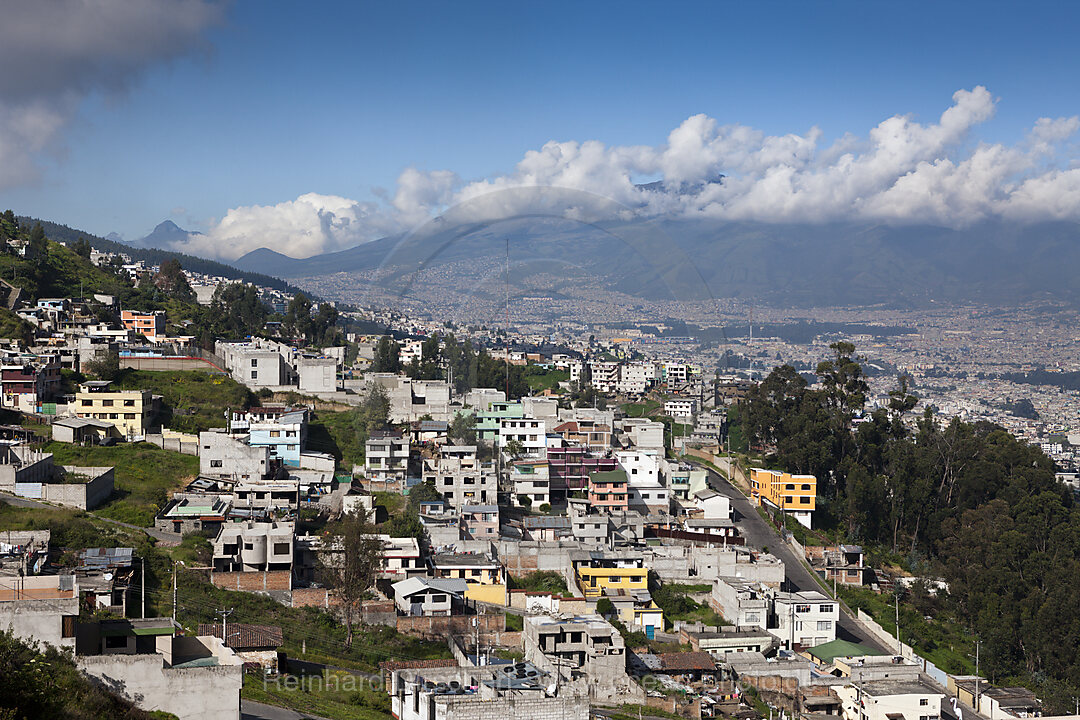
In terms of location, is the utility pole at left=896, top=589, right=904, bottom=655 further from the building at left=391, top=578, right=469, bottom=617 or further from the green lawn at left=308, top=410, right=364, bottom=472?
the green lawn at left=308, top=410, right=364, bottom=472

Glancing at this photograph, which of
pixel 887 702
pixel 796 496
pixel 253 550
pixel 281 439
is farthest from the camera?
pixel 796 496

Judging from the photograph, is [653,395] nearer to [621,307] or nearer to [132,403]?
[621,307]

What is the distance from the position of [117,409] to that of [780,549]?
9.98m

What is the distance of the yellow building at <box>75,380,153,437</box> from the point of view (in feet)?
52.2

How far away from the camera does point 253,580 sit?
1141 cm

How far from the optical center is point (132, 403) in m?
16.0

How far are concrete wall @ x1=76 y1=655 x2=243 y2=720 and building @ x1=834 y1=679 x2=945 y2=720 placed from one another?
6616 millimetres

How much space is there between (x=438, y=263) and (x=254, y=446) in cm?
698

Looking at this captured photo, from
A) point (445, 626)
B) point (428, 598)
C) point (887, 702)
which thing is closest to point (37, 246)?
point (428, 598)

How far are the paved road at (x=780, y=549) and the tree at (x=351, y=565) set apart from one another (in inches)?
228

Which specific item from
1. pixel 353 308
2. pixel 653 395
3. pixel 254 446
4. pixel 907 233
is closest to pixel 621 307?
pixel 653 395

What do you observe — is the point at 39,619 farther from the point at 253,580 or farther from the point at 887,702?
the point at 887,702

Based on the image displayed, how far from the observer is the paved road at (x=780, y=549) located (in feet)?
44.6

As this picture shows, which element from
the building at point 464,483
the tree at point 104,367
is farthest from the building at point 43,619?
the tree at point 104,367
